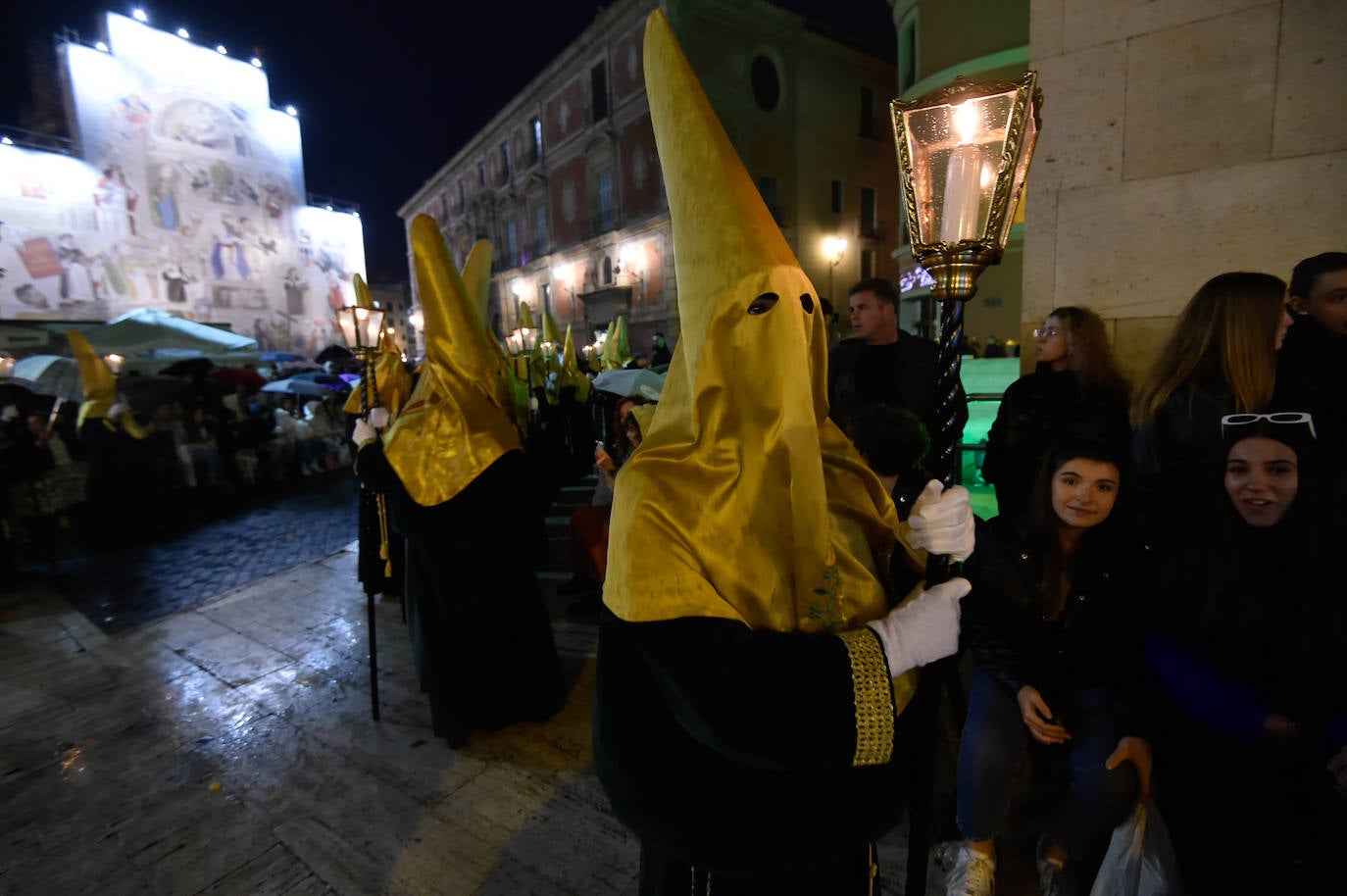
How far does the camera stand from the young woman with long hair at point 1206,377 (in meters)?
2.40

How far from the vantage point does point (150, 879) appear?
8.41 ft

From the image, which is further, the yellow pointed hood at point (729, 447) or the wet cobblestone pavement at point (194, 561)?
the wet cobblestone pavement at point (194, 561)

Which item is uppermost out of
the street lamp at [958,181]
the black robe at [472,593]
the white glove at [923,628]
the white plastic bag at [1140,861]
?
the street lamp at [958,181]

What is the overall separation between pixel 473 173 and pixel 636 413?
153 feet

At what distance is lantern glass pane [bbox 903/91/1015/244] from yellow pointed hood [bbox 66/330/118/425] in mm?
11358

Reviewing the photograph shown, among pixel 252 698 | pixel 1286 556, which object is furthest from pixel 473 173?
pixel 1286 556

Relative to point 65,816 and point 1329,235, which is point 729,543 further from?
point 1329,235

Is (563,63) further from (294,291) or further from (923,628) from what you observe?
(923,628)

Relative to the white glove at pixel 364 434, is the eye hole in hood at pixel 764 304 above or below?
above

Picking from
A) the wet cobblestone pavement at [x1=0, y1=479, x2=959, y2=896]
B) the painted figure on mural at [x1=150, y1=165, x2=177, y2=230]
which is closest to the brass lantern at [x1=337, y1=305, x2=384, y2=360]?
the wet cobblestone pavement at [x1=0, y1=479, x2=959, y2=896]

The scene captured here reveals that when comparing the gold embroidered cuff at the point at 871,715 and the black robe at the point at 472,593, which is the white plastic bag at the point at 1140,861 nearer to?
the gold embroidered cuff at the point at 871,715

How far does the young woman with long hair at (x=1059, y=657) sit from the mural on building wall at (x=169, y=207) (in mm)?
25888

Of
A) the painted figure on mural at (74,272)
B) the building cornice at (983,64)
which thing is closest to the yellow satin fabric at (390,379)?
the building cornice at (983,64)

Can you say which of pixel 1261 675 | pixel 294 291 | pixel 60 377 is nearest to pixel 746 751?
pixel 1261 675
